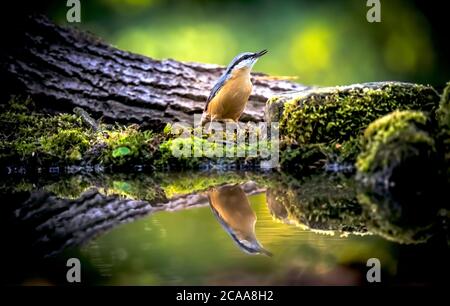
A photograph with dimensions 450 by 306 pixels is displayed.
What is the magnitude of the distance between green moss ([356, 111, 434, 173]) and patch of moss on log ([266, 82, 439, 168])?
1025 mm

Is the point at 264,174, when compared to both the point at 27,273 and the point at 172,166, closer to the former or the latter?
the point at 172,166

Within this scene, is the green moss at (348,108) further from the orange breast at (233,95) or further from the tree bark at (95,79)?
the tree bark at (95,79)

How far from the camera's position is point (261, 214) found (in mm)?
3031

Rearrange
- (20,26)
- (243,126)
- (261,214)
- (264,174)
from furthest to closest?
(20,26), (243,126), (264,174), (261,214)

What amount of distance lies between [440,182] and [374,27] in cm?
630

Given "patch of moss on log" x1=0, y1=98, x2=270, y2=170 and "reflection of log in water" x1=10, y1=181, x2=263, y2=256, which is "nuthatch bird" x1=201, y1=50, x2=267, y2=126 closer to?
"patch of moss on log" x1=0, y1=98, x2=270, y2=170

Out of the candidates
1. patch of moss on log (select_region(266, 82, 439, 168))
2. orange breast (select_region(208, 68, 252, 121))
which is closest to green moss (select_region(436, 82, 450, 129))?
patch of moss on log (select_region(266, 82, 439, 168))

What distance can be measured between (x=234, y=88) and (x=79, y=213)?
2797mm

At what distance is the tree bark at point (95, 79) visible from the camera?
6551mm

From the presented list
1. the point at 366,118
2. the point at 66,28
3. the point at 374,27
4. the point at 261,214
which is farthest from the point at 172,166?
the point at 374,27

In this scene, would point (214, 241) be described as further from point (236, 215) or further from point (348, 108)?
point (348, 108)

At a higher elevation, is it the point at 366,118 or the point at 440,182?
the point at 366,118

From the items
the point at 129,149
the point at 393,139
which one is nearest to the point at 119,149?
the point at 129,149
